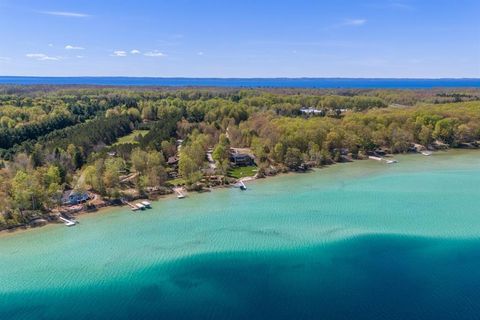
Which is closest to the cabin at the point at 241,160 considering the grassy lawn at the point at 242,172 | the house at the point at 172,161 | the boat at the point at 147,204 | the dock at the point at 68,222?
the grassy lawn at the point at 242,172

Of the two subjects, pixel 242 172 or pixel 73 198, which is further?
pixel 242 172

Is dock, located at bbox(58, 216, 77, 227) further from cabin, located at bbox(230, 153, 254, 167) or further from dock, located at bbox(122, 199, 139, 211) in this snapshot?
cabin, located at bbox(230, 153, 254, 167)

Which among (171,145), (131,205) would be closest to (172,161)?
(171,145)

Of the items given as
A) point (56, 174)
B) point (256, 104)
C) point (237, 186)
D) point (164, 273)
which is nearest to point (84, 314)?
point (164, 273)

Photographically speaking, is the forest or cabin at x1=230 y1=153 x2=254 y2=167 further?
cabin at x1=230 y1=153 x2=254 y2=167

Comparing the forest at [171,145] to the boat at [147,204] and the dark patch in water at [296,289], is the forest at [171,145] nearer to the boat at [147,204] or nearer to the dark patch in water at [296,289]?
the boat at [147,204]

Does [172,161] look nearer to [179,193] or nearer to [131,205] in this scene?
[179,193]

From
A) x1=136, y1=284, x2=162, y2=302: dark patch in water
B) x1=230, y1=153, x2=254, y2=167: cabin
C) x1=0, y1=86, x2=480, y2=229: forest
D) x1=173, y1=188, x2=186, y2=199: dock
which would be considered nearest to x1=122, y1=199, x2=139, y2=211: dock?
x1=0, y1=86, x2=480, y2=229: forest
